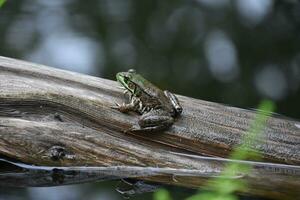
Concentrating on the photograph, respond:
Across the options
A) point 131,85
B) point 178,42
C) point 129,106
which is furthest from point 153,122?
point 178,42

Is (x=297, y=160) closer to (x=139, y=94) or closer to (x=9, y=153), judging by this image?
(x=139, y=94)

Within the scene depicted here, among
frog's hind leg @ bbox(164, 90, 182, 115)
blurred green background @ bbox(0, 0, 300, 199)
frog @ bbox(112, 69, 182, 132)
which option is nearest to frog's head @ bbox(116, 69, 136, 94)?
frog @ bbox(112, 69, 182, 132)

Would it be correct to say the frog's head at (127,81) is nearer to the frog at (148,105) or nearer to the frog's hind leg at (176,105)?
the frog at (148,105)

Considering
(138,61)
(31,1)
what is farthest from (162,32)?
(31,1)

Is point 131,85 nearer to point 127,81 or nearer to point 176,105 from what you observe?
point 127,81

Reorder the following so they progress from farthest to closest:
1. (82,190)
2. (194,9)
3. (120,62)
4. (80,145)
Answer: (194,9)
(120,62)
(82,190)
(80,145)

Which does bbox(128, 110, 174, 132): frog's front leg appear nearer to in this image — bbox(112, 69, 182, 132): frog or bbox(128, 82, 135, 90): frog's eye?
bbox(112, 69, 182, 132): frog

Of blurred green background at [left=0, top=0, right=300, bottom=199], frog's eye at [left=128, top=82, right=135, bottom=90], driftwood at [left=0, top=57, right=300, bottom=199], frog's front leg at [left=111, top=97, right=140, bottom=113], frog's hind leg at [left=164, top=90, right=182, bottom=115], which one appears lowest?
driftwood at [left=0, top=57, right=300, bottom=199]
